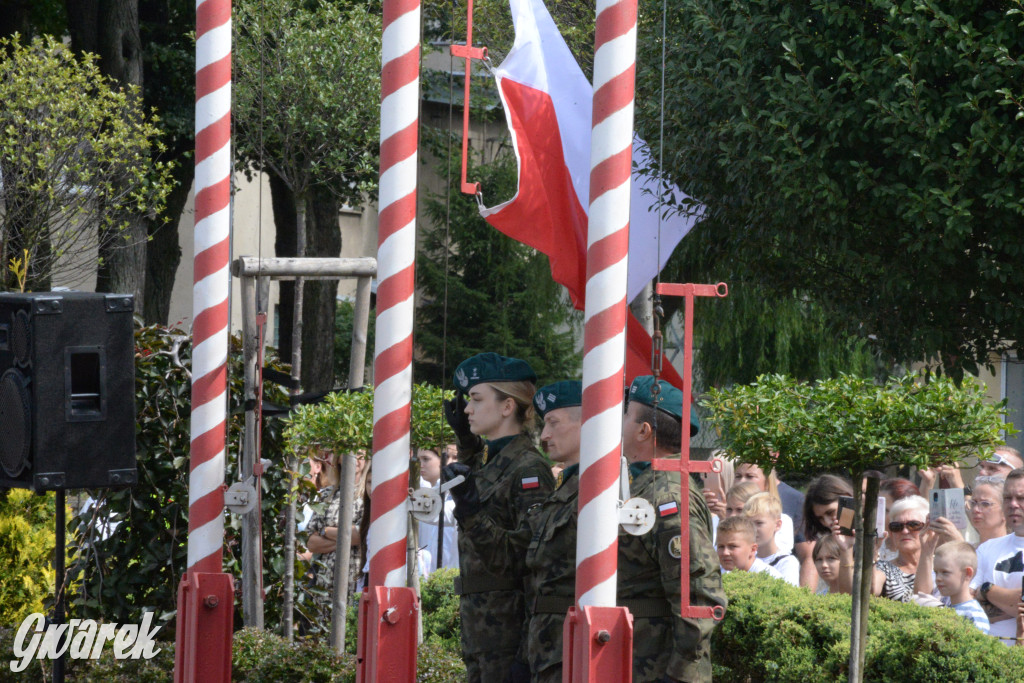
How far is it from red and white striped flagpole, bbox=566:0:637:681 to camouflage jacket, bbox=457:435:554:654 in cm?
118

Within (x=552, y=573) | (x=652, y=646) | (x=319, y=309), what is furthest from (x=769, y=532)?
(x=319, y=309)

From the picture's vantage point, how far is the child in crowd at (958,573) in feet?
20.8

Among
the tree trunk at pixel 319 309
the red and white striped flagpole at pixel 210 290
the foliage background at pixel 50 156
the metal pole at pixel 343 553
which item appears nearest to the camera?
the red and white striped flagpole at pixel 210 290

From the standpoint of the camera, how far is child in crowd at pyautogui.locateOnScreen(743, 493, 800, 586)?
7.52m

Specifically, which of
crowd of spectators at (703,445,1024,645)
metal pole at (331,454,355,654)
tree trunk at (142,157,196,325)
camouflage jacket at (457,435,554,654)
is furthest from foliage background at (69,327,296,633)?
tree trunk at (142,157,196,325)

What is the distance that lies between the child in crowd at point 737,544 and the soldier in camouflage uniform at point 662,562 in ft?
10.2

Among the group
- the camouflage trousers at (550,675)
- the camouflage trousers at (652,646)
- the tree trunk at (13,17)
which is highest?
the tree trunk at (13,17)

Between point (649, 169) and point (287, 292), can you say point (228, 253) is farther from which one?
point (287, 292)

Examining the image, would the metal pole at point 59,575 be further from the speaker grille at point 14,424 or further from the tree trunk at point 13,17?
the tree trunk at point 13,17

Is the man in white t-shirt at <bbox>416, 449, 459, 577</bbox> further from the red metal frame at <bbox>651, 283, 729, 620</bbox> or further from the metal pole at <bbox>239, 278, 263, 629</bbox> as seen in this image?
the red metal frame at <bbox>651, 283, 729, 620</bbox>

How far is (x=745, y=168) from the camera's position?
6242mm

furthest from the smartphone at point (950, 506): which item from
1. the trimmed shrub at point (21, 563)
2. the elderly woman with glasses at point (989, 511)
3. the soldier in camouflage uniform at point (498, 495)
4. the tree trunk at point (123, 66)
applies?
the tree trunk at point (123, 66)

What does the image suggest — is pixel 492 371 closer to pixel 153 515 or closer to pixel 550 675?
pixel 550 675

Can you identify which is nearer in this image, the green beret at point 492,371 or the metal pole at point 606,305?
the metal pole at point 606,305
